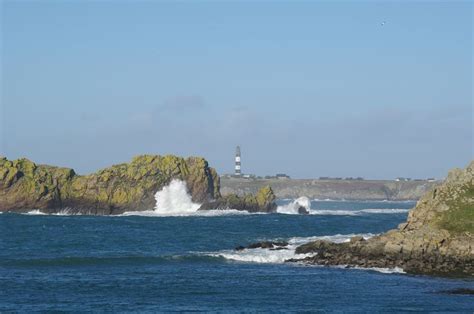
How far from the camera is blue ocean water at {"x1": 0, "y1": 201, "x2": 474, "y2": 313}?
131 feet

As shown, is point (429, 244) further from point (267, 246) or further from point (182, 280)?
point (267, 246)

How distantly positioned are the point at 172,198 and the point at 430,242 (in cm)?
7664

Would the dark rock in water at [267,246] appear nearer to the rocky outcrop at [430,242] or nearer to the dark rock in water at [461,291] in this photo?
the rocky outcrop at [430,242]

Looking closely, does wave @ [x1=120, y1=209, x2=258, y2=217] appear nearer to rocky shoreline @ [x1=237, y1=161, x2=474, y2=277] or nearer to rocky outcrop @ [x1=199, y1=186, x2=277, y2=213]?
rocky outcrop @ [x1=199, y1=186, x2=277, y2=213]

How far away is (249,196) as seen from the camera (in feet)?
447

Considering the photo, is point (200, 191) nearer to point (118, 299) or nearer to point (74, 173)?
point (74, 173)

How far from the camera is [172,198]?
126562mm

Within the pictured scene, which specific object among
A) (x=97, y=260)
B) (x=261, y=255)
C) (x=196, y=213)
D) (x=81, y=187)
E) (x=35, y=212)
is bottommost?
(x=97, y=260)

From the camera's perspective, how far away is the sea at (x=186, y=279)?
3994 cm

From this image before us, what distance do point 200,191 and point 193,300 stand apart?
9027 cm

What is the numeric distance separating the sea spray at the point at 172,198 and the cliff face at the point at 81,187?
3.04ft

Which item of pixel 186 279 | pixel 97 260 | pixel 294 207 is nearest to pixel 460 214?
pixel 186 279

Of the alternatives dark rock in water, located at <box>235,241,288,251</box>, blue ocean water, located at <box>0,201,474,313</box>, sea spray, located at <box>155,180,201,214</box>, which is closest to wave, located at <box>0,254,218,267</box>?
blue ocean water, located at <box>0,201,474,313</box>

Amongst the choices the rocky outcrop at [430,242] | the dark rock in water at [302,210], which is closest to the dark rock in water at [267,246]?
the rocky outcrop at [430,242]
